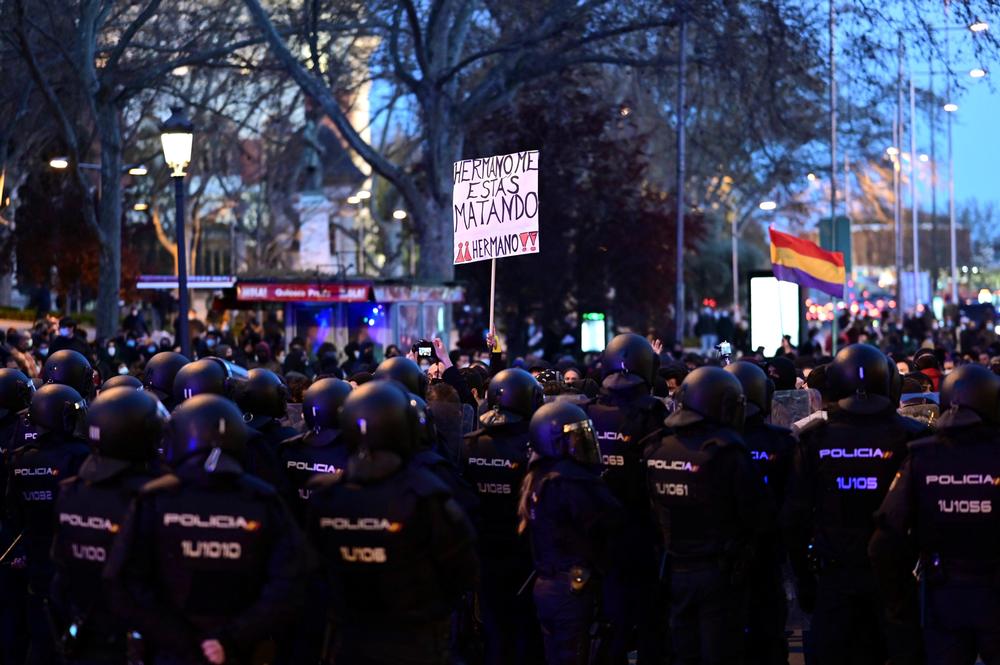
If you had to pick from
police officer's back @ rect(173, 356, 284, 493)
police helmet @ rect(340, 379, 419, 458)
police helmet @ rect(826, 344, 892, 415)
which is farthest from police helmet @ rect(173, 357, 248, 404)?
police helmet @ rect(826, 344, 892, 415)

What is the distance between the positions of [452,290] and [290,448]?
21299 millimetres

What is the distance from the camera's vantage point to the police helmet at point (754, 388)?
8.77m

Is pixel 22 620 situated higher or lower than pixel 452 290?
lower

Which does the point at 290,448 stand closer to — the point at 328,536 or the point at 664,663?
the point at 328,536

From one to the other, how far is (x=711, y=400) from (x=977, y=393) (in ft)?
4.32

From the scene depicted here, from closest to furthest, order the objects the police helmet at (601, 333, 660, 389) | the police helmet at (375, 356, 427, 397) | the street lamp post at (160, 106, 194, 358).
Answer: the police helmet at (601, 333, 660, 389)
the police helmet at (375, 356, 427, 397)
the street lamp post at (160, 106, 194, 358)

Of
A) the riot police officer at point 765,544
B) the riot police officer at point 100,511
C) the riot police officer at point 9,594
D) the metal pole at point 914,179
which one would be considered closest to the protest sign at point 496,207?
the riot police officer at point 765,544

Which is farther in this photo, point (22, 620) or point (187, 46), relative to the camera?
point (187, 46)

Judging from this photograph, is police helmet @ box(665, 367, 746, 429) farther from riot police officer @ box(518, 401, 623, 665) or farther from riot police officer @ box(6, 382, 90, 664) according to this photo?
riot police officer @ box(6, 382, 90, 664)

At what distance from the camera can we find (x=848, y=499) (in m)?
7.91

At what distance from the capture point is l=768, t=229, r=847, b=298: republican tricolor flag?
2094 centimetres

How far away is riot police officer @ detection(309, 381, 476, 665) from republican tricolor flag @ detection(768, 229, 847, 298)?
14.4 meters

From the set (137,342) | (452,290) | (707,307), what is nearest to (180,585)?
(137,342)

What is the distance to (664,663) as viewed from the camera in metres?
9.30
